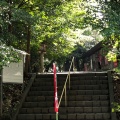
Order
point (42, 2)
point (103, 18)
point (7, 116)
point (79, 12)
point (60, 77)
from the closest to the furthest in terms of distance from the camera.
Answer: point (103, 18)
point (7, 116)
point (42, 2)
point (60, 77)
point (79, 12)

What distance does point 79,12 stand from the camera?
42.9ft

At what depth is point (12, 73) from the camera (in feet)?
28.6

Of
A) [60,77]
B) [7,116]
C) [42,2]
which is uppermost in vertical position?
[42,2]

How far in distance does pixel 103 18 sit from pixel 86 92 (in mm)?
3536

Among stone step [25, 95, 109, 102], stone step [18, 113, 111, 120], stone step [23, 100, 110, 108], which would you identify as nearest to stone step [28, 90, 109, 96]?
stone step [25, 95, 109, 102]

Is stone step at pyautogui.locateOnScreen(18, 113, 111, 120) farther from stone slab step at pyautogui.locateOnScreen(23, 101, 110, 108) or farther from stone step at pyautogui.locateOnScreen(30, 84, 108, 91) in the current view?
stone step at pyautogui.locateOnScreen(30, 84, 108, 91)

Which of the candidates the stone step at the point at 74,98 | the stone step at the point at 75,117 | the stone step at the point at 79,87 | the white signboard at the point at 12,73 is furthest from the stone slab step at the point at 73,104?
the white signboard at the point at 12,73

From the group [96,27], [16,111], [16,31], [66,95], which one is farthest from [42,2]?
[16,111]

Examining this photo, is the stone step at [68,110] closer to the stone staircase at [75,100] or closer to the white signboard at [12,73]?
the stone staircase at [75,100]

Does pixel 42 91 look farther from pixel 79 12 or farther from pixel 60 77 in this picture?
pixel 79 12

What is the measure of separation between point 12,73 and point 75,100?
3.00 m

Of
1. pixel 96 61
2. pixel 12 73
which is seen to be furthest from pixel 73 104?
pixel 96 61

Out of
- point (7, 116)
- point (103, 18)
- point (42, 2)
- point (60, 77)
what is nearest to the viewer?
point (103, 18)

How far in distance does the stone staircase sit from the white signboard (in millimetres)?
1425
